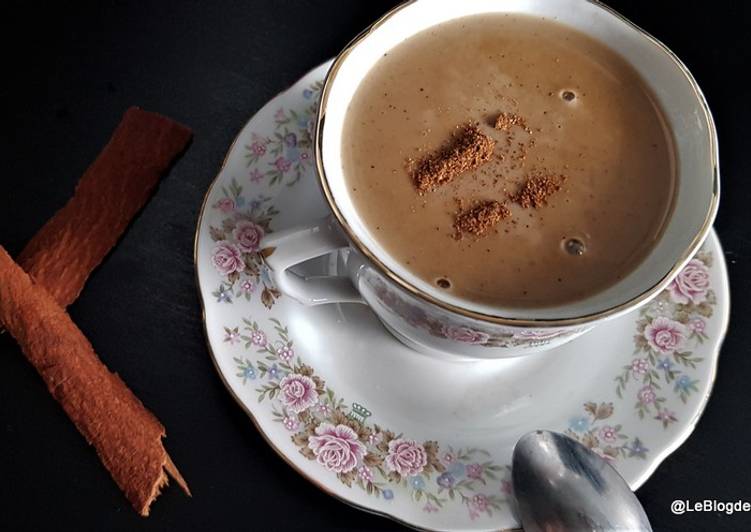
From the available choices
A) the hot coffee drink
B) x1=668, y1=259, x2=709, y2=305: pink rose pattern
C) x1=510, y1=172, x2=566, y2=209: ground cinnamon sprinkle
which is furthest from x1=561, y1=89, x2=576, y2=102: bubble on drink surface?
x1=668, y1=259, x2=709, y2=305: pink rose pattern

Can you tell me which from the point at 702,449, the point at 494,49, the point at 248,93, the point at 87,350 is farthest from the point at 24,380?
the point at 702,449

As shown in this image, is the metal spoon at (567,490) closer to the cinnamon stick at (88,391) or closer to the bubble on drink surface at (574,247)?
the bubble on drink surface at (574,247)

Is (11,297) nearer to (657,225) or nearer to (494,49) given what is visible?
(494,49)

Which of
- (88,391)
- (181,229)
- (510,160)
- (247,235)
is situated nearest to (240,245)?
(247,235)

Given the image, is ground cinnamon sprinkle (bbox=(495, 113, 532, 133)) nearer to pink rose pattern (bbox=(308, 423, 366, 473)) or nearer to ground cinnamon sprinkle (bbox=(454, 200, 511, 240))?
ground cinnamon sprinkle (bbox=(454, 200, 511, 240))

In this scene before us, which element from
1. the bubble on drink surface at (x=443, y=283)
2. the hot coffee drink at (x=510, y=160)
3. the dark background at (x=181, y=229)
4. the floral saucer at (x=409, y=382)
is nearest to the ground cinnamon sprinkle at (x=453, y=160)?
the hot coffee drink at (x=510, y=160)

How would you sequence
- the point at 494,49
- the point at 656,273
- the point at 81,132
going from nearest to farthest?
the point at 656,273, the point at 494,49, the point at 81,132

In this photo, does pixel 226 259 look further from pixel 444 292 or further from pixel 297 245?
pixel 444 292
